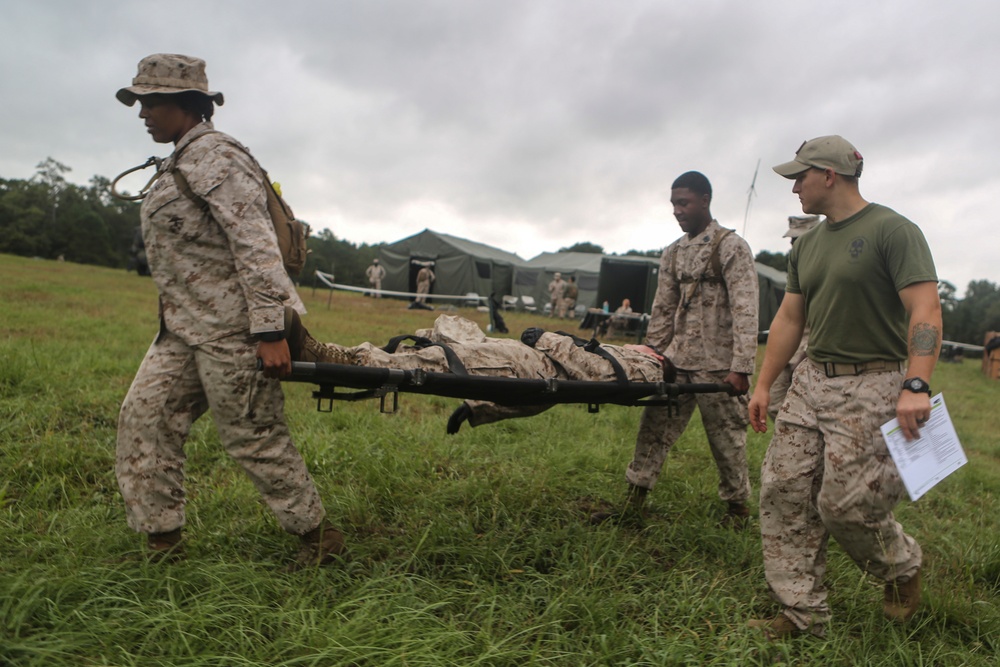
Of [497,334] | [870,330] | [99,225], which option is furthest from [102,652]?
[99,225]

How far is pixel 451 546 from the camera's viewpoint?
334 centimetres

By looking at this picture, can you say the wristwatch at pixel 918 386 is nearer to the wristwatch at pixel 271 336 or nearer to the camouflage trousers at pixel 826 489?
the camouflage trousers at pixel 826 489

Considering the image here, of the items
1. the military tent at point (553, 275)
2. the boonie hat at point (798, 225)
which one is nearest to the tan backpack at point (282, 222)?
the boonie hat at point (798, 225)

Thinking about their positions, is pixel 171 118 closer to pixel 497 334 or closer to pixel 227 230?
pixel 227 230

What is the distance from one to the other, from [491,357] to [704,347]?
5.34 feet

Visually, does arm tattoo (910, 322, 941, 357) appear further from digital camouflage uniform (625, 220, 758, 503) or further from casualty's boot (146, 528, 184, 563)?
casualty's boot (146, 528, 184, 563)

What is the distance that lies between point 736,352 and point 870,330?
114 centimetres

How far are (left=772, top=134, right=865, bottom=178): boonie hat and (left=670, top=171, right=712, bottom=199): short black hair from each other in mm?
1139

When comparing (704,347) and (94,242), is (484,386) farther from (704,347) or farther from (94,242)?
(94,242)

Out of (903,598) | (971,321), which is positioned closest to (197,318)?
(903,598)

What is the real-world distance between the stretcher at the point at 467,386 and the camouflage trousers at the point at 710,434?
0.50 metres

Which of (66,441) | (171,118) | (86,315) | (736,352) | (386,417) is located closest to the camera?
(171,118)

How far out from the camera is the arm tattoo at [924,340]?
8.12 feet

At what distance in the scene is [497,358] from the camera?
3162 mm
